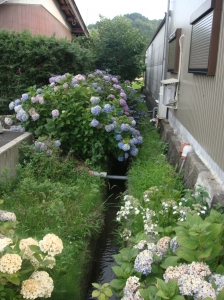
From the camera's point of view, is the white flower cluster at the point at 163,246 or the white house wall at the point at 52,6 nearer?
the white flower cluster at the point at 163,246

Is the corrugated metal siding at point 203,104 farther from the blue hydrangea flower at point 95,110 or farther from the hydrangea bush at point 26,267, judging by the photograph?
the hydrangea bush at point 26,267

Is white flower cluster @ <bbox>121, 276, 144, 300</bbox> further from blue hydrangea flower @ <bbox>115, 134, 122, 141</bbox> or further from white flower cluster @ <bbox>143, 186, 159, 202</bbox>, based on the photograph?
blue hydrangea flower @ <bbox>115, 134, 122, 141</bbox>

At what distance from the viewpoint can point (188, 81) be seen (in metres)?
6.30

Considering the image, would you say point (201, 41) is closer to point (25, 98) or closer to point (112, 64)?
point (25, 98)

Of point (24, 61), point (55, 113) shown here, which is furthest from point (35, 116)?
point (24, 61)

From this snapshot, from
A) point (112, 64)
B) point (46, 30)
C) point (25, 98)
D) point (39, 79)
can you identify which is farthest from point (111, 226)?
point (112, 64)

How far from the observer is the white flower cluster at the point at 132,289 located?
2.24 m

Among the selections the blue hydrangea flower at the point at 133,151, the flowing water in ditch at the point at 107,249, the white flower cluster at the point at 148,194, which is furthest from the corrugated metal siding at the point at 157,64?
the white flower cluster at the point at 148,194

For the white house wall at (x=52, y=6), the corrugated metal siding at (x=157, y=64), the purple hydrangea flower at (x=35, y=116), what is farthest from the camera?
the corrugated metal siding at (x=157, y=64)

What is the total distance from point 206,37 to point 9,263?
398 centimetres

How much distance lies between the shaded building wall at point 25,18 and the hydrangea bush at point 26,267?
26.2 feet

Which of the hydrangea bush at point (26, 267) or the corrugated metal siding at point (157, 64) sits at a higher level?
the corrugated metal siding at point (157, 64)

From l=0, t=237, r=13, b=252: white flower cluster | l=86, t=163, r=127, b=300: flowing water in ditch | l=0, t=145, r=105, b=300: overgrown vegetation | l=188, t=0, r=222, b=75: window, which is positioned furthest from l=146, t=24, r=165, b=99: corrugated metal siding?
l=0, t=237, r=13, b=252: white flower cluster

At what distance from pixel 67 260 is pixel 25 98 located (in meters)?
3.88
